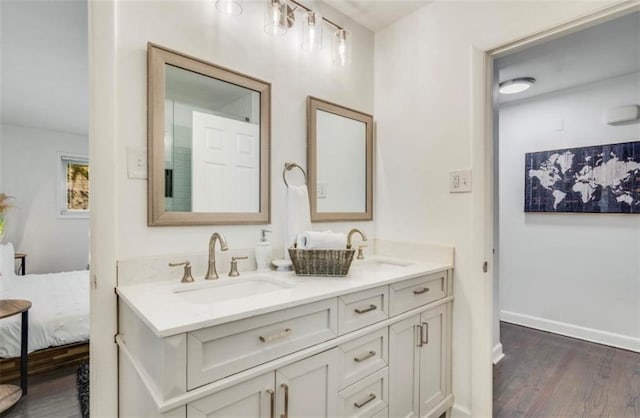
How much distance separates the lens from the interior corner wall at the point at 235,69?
4.02 feet

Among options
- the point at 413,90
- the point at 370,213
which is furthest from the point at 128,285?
the point at 413,90

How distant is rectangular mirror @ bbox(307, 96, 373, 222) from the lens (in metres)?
1.82

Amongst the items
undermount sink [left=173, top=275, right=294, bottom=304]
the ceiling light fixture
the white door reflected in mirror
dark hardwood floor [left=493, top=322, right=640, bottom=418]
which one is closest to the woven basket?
undermount sink [left=173, top=275, right=294, bottom=304]

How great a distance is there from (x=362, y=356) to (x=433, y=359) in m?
0.56

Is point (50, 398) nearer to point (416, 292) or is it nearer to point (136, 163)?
point (136, 163)

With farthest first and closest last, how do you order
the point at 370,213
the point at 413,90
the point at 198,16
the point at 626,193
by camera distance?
the point at 626,193
the point at 370,213
the point at 413,90
the point at 198,16

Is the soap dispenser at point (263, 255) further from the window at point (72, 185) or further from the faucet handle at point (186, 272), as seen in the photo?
the window at point (72, 185)

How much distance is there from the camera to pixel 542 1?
1.46 meters

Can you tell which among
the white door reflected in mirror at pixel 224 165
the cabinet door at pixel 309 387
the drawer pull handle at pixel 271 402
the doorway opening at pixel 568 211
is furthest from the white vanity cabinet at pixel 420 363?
the white door reflected in mirror at pixel 224 165

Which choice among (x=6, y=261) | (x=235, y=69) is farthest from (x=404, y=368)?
(x=6, y=261)

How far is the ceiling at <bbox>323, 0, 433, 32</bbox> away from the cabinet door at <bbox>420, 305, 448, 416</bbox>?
1755 mm

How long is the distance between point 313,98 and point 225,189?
0.75 metres

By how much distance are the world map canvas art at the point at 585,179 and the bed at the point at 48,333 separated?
4057 millimetres

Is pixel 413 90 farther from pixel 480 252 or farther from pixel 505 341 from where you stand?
pixel 505 341
